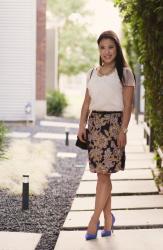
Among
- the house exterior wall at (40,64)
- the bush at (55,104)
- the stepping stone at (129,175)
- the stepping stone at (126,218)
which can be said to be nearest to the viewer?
the stepping stone at (126,218)

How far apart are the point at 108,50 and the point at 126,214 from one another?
5.78 feet

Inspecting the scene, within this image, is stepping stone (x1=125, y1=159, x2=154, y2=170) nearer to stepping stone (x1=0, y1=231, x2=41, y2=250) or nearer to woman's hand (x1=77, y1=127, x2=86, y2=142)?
stepping stone (x1=0, y1=231, x2=41, y2=250)

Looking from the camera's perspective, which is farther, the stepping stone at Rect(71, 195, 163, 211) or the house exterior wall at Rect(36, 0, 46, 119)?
the house exterior wall at Rect(36, 0, 46, 119)

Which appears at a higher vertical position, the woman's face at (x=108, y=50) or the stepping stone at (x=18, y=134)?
the woman's face at (x=108, y=50)

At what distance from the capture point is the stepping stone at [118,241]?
14.0ft

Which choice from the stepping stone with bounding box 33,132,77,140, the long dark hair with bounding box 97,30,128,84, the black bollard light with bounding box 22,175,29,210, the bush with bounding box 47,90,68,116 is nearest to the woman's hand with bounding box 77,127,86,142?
the long dark hair with bounding box 97,30,128,84

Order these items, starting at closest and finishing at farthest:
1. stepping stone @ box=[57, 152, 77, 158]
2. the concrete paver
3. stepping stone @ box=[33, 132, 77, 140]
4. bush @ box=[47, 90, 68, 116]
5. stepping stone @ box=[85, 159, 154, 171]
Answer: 1. stepping stone @ box=[85, 159, 154, 171]
2. the concrete paver
3. stepping stone @ box=[57, 152, 77, 158]
4. stepping stone @ box=[33, 132, 77, 140]
5. bush @ box=[47, 90, 68, 116]

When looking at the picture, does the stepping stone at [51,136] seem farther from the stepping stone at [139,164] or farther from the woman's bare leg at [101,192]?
the woman's bare leg at [101,192]

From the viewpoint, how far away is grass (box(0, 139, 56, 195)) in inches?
259

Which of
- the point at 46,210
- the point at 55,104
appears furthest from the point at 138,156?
the point at 55,104

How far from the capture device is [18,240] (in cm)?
446

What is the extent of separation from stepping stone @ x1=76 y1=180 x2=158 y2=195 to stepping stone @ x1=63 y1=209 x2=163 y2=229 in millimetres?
833

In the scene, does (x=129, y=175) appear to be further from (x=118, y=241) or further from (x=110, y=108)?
(x=110, y=108)

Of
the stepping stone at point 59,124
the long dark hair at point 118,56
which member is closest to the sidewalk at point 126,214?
the long dark hair at point 118,56
